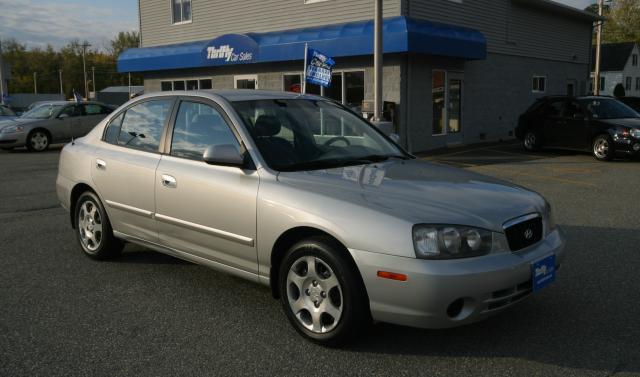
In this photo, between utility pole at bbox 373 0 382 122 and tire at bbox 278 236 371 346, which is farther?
utility pole at bbox 373 0 382 122

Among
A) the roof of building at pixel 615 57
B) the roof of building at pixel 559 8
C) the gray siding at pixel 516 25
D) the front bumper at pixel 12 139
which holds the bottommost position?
the front bumper at pixel 12 139

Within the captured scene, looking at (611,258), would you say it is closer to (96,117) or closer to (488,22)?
(488,22)

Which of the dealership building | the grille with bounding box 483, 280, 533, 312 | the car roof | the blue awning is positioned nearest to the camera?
the grille with bounding box 483, 280, 533, 312

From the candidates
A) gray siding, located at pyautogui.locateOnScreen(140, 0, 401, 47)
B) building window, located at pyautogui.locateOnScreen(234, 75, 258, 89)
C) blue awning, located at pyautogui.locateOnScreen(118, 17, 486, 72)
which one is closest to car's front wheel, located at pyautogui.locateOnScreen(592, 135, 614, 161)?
blue awning, located at pyautogui.locateOnScreen(118, 17, 486, 72)

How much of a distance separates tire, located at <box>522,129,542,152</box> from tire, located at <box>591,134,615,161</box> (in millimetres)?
1808

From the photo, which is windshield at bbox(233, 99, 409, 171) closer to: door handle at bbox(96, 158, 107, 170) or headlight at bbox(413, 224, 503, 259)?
headlight at bbox(413, 224, 503, 259)

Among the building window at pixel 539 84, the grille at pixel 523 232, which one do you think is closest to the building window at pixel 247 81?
the building window at pixel 539 84

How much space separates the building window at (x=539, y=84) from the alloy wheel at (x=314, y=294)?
21.3m

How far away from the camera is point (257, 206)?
157 inches

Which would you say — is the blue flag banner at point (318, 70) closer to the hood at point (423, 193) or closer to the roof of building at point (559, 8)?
the hood at point (423, 193)

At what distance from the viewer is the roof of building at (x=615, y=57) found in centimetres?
5984

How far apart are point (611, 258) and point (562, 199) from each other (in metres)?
3.51

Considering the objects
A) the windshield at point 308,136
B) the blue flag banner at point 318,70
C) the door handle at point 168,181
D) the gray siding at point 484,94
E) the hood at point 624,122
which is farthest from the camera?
the gray siding at point 484,94

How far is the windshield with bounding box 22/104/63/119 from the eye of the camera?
762 inches
